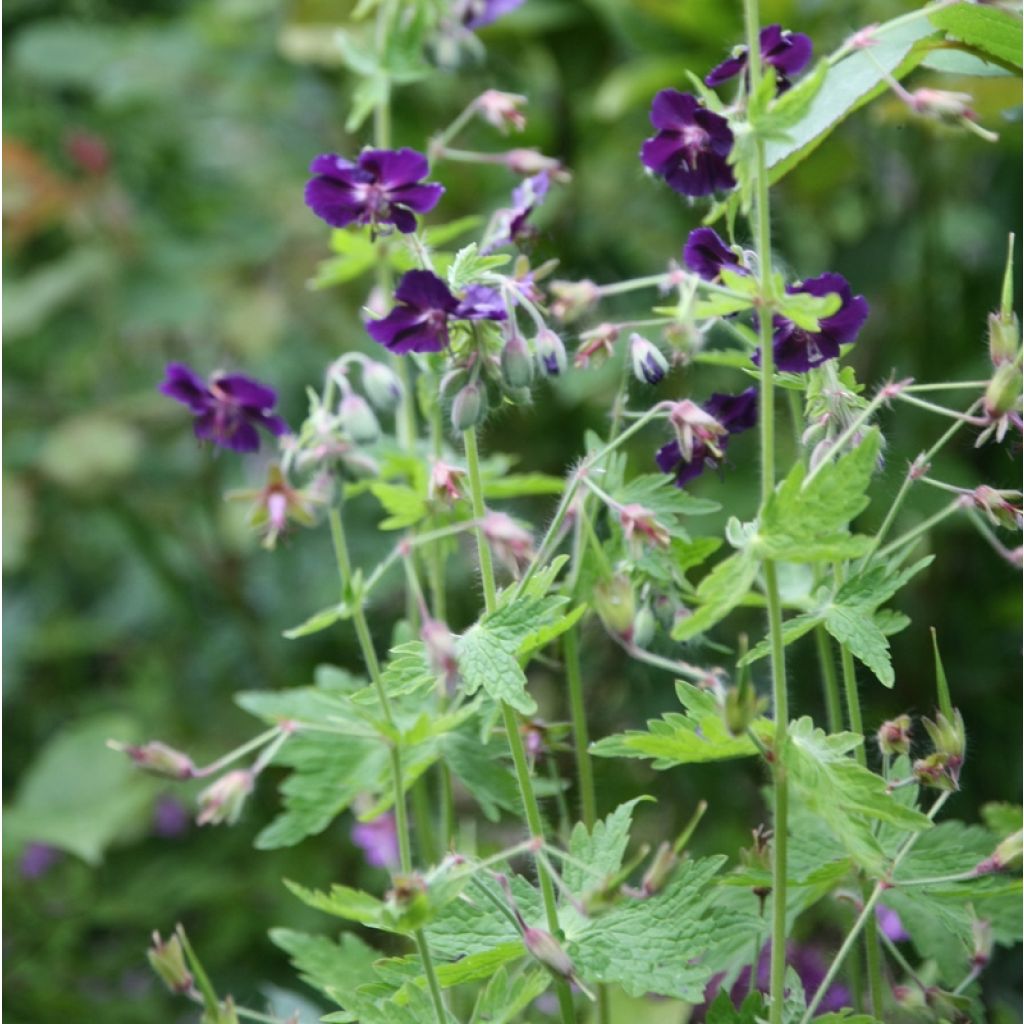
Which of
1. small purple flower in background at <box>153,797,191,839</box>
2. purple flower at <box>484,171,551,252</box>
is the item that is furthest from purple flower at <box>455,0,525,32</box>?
small purple flower in background at <box>153,797,191,839</box>

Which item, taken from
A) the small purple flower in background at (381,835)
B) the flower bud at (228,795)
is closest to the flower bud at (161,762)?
the flower bud at (228,795)

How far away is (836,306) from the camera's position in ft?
2.10

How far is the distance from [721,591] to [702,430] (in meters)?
0.12

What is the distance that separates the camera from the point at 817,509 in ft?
2.09

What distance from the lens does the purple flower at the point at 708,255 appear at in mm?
714

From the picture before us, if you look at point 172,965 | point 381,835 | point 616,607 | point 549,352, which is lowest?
point 381,835

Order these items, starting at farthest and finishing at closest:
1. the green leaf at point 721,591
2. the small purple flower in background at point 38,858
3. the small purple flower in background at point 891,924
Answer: the small purple flower in background at point 38,858 → the small purple flower in background at point 891,924 → the green leaf at point 721,591

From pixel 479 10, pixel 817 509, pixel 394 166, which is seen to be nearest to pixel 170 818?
pixel 479 10

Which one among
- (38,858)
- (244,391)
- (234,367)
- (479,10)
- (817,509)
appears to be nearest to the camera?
(817,509)

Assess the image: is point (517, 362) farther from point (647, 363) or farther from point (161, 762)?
point (161, 762)

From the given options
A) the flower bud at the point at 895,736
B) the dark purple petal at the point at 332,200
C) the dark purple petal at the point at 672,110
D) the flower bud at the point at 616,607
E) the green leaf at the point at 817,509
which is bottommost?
the flower bud at the point at 895,736

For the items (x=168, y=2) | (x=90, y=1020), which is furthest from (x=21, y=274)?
(x=90, y=1020)

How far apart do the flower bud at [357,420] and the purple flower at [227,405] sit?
57mm

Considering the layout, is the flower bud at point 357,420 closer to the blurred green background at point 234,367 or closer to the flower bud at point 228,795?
the flower bud at point 228,795
